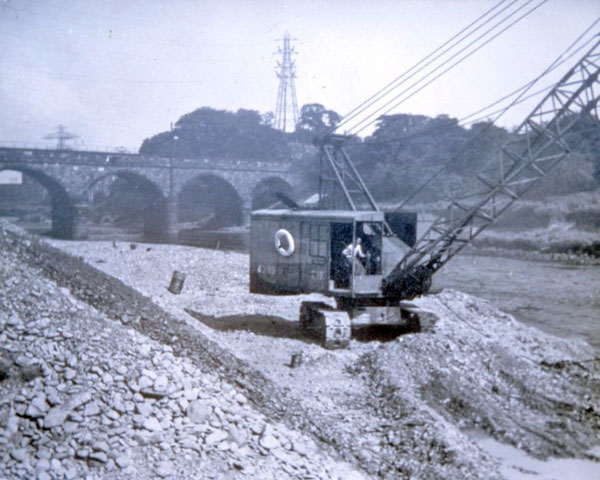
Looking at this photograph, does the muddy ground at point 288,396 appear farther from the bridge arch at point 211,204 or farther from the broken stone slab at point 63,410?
the bridge arch at point 211,204

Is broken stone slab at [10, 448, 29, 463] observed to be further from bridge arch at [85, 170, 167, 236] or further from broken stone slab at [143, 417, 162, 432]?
bridge arch at [85, 170, 167, 236]

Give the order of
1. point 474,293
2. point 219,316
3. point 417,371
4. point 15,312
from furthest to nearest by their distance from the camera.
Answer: point 474,293
point 219,316
point 417,371
point 15,312

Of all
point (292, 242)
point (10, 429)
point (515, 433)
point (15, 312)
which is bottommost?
point (515, 433)

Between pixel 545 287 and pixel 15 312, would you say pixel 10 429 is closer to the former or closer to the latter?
pixel 15 312

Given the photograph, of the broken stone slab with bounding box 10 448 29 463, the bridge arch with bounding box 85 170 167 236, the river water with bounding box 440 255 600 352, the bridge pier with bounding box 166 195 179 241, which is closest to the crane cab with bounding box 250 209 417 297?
the river water with bounding box 440 255 600 352

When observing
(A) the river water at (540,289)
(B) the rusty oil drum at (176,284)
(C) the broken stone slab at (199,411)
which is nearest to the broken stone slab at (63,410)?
(C) the broken stone slab at (199,411)

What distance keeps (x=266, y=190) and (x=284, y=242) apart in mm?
41903

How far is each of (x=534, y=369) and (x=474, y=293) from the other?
39.1 ft

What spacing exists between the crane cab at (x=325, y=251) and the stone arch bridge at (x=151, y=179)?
28.3 metres

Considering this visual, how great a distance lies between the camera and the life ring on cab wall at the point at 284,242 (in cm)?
1117

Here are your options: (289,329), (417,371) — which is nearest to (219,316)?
(289,329)

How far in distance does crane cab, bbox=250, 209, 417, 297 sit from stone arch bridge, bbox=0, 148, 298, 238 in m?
28.3

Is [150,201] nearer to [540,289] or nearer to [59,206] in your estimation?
[59,206]

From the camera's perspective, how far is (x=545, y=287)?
2139cm
